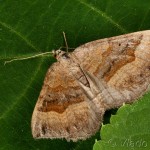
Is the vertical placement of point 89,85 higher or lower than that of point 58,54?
lower

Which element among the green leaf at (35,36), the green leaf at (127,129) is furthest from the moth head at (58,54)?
the green leaf at (127,129)

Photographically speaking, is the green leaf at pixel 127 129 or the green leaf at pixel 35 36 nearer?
the green leaf at pixel 127 129

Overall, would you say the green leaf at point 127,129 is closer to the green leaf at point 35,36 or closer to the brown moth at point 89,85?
the brown moth at point 89,85

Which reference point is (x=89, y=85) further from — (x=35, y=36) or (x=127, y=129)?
(x=127, y=129)

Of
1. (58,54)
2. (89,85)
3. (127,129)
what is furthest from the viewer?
(89,85)

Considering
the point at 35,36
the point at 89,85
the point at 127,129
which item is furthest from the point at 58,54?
the point at 127,129

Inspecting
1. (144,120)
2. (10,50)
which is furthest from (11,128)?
(144,120)

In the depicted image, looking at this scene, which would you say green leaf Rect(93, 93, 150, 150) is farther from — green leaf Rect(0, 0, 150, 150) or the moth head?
the moth head
